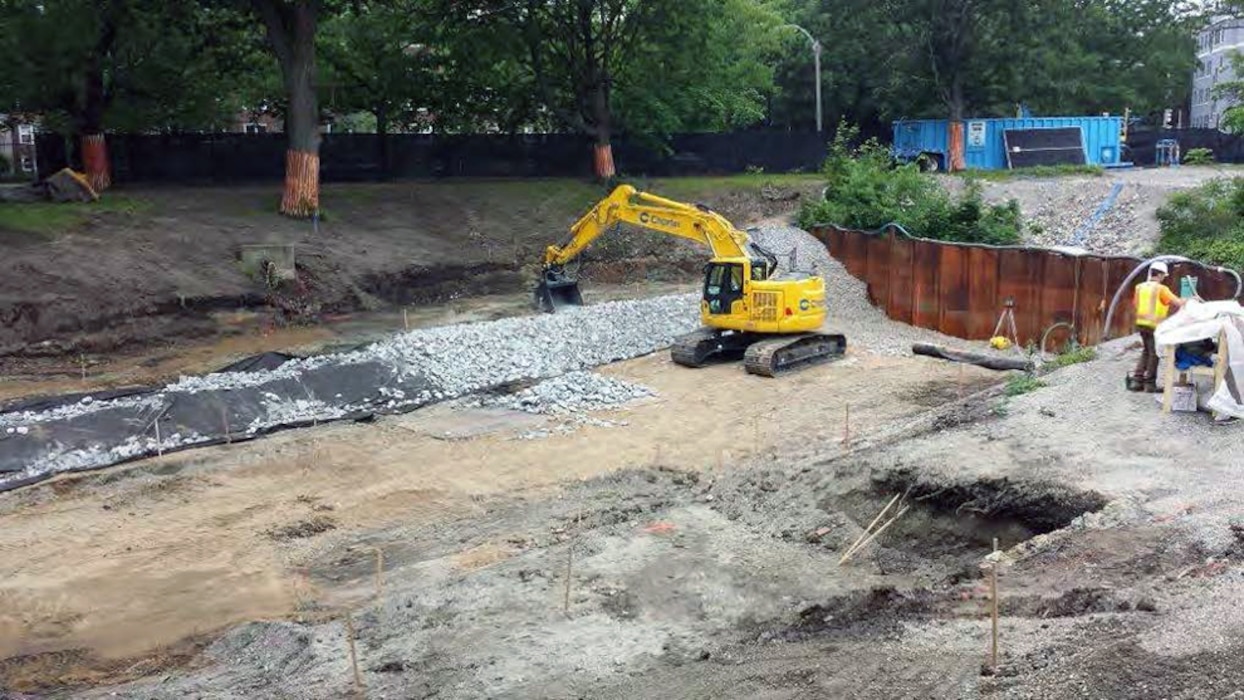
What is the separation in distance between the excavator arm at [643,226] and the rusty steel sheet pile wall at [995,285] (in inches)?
169

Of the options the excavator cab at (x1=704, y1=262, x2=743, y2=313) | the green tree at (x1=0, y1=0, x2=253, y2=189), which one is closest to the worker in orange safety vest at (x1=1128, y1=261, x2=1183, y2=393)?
the excavator cab at (x1=704, y1=262, x2=743, y2=313)

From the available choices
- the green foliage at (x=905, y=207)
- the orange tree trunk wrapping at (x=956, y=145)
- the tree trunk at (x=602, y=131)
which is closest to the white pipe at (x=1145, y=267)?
the green foliage at (x=905, y=207)

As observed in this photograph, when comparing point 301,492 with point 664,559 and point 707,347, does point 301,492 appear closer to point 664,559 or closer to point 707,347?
point 664,559

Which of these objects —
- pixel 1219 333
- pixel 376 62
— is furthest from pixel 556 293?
pixel 1219 333

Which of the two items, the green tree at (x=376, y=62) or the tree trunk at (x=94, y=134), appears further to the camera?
the green tree at (x=376, y=62)

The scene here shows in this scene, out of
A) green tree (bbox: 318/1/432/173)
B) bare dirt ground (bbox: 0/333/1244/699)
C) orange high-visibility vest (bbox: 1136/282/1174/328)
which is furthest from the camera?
green tree (bbox: 318/1/432/173)

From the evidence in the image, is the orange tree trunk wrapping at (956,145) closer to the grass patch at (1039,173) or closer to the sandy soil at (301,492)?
the grass patch at (1039,173)

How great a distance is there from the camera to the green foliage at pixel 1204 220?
21906 mm

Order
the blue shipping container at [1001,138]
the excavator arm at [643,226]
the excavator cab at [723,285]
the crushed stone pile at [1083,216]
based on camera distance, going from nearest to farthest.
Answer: the excavator cab at [723,285]
the excavator arm at [643,226]
the crushed stone pile at [1083,216]
the blue shipping container at [1001,138]

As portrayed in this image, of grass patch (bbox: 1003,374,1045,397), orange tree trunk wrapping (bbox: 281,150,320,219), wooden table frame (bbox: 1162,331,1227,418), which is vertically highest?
orange tree trunk wrapping (bbox: 281,150,320,219)

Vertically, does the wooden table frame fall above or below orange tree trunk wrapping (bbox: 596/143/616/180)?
below

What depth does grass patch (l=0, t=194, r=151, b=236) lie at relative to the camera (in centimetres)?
2573

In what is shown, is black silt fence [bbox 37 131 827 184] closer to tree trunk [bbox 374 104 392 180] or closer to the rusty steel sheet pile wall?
tree trunk [bbox 374 104 392 180]

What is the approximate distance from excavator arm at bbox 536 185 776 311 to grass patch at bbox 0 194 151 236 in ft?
37.4
